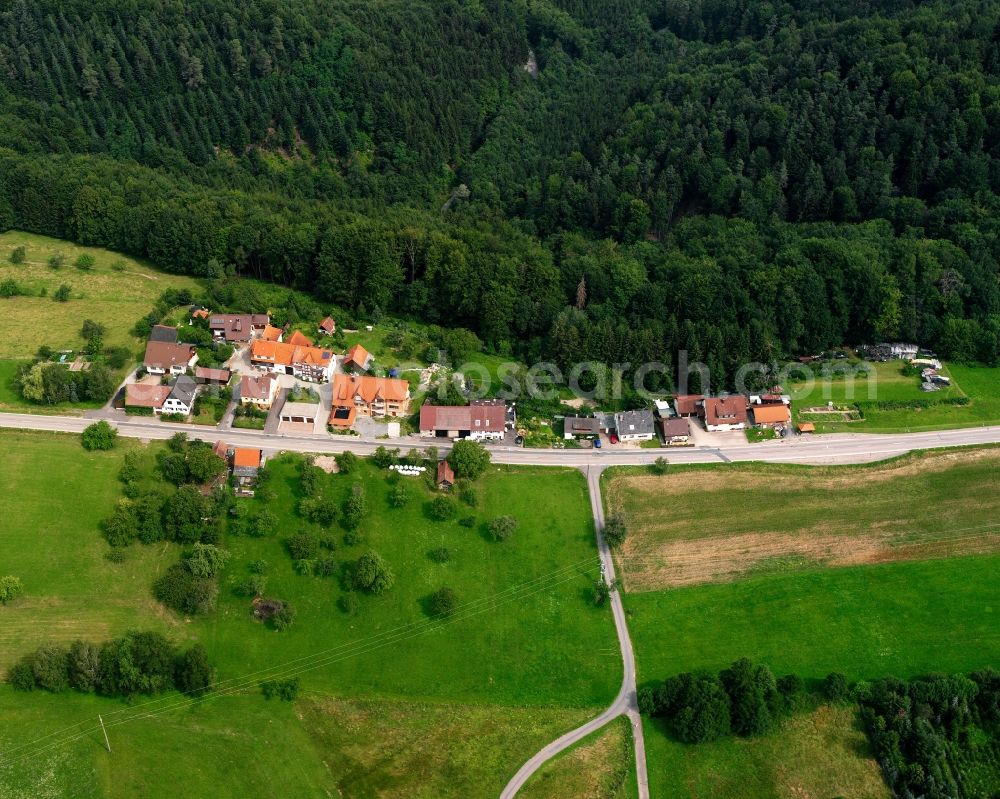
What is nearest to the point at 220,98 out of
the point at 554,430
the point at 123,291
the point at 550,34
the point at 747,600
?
the point at 123,291

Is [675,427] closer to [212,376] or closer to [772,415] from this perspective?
[772,415]

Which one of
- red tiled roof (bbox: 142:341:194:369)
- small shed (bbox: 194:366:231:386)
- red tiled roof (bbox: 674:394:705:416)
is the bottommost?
red tiled roof (bbox: 674:394:705:416)

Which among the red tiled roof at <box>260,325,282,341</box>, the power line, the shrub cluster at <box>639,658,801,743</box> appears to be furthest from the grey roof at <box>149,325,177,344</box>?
the shrub cluster at <box>639,658,801,743</box>

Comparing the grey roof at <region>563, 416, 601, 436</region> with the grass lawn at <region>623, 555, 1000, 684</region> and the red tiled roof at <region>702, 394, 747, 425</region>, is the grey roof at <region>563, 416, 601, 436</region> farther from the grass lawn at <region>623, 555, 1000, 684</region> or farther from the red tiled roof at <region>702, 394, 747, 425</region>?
the grass lawn at <region>623, 555, 1000, 684</region>

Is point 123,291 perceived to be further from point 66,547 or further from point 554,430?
point 554,430

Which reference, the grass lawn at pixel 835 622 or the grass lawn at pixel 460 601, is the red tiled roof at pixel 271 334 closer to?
the grass lawn at pixel 460 601

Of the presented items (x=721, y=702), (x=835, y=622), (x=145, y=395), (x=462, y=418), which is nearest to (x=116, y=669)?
(x=145, y=395)
